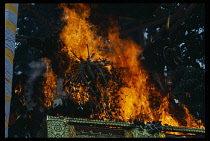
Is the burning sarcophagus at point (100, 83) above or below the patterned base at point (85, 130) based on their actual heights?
above

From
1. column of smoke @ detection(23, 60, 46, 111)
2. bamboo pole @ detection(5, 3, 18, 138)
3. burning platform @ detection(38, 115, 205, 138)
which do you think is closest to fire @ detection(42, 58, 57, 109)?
column of smoke @ detection(23, 60, 46, 111)

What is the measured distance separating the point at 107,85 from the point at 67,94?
5.31ft

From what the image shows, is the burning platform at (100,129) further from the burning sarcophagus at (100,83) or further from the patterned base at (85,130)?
the burning sarcophagus at (100,83)

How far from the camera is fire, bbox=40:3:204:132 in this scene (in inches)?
402

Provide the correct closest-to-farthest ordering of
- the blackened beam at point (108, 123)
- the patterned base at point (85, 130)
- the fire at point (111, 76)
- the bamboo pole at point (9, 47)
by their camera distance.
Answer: the bamboo pole at point (9, 47), the patterned base at point (85, 130), the blackened beam at point (108, 123), the fire at point (111, 76)

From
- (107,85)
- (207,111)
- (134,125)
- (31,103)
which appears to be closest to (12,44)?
(134,125)

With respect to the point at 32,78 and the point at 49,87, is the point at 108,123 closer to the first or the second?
the point at 49,87

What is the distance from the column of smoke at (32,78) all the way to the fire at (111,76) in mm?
433

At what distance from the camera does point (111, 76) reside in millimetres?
11297

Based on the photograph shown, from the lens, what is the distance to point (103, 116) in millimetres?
9734

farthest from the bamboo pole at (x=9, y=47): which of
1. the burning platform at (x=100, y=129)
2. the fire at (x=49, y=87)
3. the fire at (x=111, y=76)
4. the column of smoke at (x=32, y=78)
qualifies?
the column of smoke at (x=32, y=78)

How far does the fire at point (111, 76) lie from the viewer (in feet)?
33.5

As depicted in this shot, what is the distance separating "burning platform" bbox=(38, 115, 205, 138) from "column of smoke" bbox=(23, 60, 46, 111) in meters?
5.58

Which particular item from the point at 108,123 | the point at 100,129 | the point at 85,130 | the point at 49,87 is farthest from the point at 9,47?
the point at 49,87
